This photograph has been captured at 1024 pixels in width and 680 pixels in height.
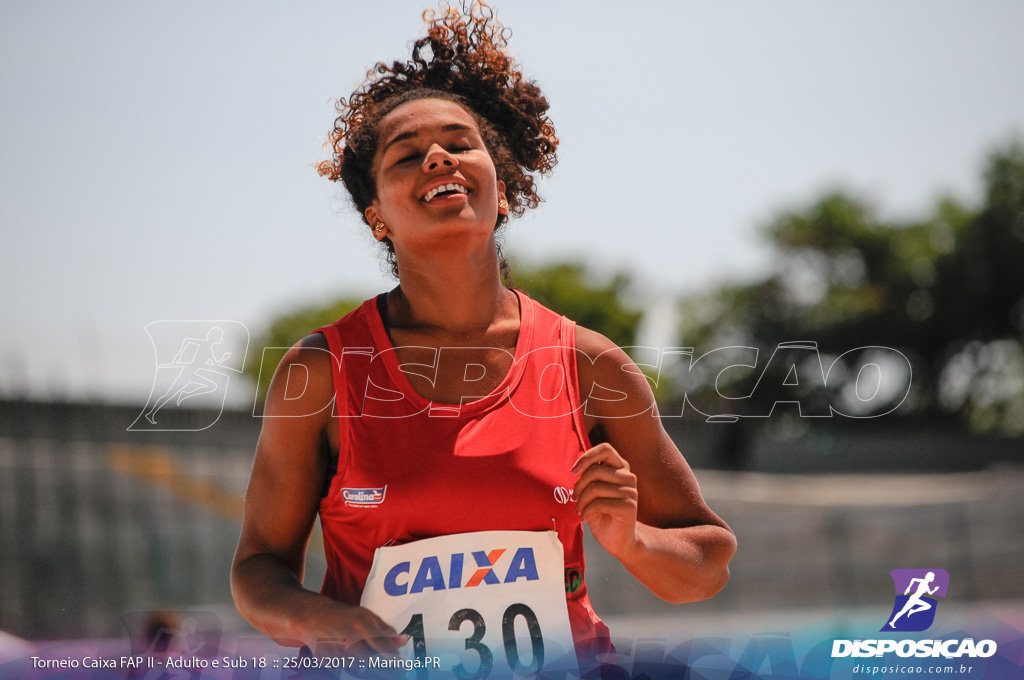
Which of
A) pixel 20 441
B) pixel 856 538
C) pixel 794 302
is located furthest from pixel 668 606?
pixel 794 302

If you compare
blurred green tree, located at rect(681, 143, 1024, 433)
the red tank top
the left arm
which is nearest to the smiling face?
the red tank top

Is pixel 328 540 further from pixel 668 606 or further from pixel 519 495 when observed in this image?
pixel 668 606

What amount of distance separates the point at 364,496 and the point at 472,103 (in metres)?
0.99

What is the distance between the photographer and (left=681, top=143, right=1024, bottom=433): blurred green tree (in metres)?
25.9

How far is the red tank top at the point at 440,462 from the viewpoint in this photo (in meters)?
1.76

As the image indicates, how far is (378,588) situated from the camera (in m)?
1.78

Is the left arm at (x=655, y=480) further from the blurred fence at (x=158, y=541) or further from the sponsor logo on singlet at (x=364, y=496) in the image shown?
the blurred fence at (x=158, y=541)

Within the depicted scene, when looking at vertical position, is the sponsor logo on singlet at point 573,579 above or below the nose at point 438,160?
below

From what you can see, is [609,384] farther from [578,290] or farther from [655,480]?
[578,290]

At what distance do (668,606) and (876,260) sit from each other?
2600 centimetres

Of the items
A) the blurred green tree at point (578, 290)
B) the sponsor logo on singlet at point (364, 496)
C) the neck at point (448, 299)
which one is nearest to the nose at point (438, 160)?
the neck at point (448, 299)

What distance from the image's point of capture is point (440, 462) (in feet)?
5.78

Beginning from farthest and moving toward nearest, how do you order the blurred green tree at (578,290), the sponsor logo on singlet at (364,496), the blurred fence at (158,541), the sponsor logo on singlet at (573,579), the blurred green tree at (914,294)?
the blurred green tree at (914,294), the blurred green tree at (578,290), the blurred fence at (158,541), the sponsor logo on singlet at (573,579), the sponsor logo on singlet at (364,496)

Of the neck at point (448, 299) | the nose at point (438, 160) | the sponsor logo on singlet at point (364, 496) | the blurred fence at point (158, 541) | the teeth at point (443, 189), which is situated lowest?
the blurred fence at point (158, 541)
